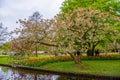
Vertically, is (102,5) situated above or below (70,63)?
above

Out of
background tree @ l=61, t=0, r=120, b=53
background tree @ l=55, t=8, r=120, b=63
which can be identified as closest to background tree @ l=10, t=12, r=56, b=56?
background tree @ l=55, t=8, r=120, b=63

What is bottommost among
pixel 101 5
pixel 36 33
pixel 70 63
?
pixel 70 63

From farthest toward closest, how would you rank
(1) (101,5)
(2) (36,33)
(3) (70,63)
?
(1) (101,5) → (3) (70,63) → (2) (36,33)

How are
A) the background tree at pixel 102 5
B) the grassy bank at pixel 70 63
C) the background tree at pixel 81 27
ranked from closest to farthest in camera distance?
the grassy bank at pixel 70 63 → the background tree at pixel 81 27 → the background tree at pixel 102 5

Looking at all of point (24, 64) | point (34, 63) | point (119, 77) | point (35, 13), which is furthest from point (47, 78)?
point (35, 13)

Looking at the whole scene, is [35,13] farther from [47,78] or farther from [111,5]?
[47,78]

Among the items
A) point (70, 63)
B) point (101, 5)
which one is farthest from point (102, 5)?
point (70, 63)

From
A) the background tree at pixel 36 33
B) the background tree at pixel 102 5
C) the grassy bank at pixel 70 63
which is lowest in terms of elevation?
the grassy bank at pixel 70 63

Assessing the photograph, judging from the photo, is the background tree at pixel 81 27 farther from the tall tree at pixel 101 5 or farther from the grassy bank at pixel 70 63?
the tall tree at pixel 101 5

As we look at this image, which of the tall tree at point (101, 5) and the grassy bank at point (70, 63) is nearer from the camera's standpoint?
the grassy bank at point (70, 63)

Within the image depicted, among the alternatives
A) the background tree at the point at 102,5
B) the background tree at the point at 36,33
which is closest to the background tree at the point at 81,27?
the background tree at the point at 36,33

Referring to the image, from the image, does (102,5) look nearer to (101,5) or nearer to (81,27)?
(101,5)

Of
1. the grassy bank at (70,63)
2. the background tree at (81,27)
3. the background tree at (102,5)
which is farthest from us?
the background tree at (102,5)

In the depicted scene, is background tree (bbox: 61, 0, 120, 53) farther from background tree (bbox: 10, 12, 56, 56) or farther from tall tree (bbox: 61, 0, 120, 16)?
background tree (bbox: 10, 12, 56, 56)
